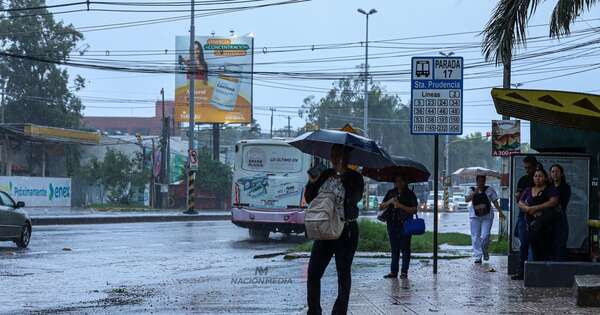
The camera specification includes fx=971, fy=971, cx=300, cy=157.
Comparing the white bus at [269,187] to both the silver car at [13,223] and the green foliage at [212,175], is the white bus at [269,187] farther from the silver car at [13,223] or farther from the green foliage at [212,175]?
the green foliage at [212,175]

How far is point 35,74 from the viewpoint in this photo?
78.0 m

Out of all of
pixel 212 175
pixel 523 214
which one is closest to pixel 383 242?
pixel 523 214

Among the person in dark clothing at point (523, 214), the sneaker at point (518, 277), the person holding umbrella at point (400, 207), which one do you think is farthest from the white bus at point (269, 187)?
the sneaker at point (518, 277)

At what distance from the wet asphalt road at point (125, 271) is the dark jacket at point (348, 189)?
227 cm

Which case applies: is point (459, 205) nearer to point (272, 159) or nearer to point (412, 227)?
point (272, 159)

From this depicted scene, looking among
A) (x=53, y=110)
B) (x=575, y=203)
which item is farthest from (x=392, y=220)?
(x=53, y=110)

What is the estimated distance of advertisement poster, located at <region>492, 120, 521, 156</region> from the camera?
2183 centimetres

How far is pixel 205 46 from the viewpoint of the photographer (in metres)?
73.1

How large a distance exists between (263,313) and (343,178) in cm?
231

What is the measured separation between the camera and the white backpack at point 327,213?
932 cm

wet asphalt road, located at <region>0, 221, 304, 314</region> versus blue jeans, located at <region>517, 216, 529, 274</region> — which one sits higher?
blue jeans, located at <region>517, 216, 529, 274</region>

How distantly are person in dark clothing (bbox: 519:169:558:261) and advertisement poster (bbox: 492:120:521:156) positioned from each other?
8316 mm

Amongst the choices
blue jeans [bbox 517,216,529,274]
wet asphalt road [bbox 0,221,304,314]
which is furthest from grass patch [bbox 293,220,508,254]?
blue jeans [bbox 517,216,529,274]

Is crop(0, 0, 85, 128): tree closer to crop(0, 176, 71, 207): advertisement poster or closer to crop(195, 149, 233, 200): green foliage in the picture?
crop(195, 149, 233, 200): green foliage
